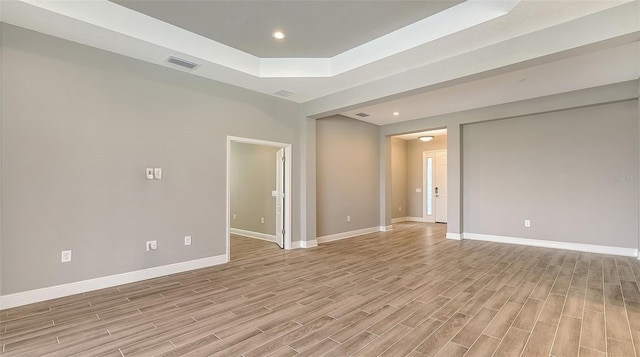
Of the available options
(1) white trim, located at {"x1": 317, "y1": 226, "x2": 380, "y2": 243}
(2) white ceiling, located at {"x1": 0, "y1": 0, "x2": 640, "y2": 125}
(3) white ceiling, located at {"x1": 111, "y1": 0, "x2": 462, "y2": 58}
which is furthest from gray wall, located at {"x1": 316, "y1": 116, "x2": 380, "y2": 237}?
(3) white ceiling, located at {"x1": 111, "y1": 0, "x2": 462, "y2": 58}

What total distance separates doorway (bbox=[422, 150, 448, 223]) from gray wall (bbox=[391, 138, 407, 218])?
24.6 inches

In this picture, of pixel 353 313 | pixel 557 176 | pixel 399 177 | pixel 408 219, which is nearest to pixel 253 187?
pixel 353 313

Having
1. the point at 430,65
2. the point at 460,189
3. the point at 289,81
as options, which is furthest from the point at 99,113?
the point at 460,189

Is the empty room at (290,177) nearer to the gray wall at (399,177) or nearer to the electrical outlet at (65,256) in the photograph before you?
the electrical outlet at (65,256)

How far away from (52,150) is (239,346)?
2.94 m

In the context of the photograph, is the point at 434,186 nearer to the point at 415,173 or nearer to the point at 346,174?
the point at 415,173

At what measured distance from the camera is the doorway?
30.6ft

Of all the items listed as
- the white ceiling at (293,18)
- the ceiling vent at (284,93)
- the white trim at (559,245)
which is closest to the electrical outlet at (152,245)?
the white ceiling at (293,18)

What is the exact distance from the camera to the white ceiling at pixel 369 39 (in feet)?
9.37

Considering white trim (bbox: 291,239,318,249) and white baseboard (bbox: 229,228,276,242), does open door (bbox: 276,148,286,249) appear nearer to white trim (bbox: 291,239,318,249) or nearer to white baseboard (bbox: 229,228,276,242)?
white trim (bbox: 291,239,318,249)

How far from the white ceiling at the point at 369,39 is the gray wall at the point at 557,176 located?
3.33 ft

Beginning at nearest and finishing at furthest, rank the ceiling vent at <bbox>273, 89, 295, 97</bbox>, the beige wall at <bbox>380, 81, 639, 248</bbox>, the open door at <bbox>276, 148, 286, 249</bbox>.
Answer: the beige wall at <bbox>380, 81, 639, 248</bbox>, the ceiling vent at <bbox>273, 89, 295, 97</bbox>, the open door at <bbox>276, 148, 286, 249</bbox>

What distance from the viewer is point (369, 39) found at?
3836mm

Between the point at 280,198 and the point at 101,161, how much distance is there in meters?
2.98
